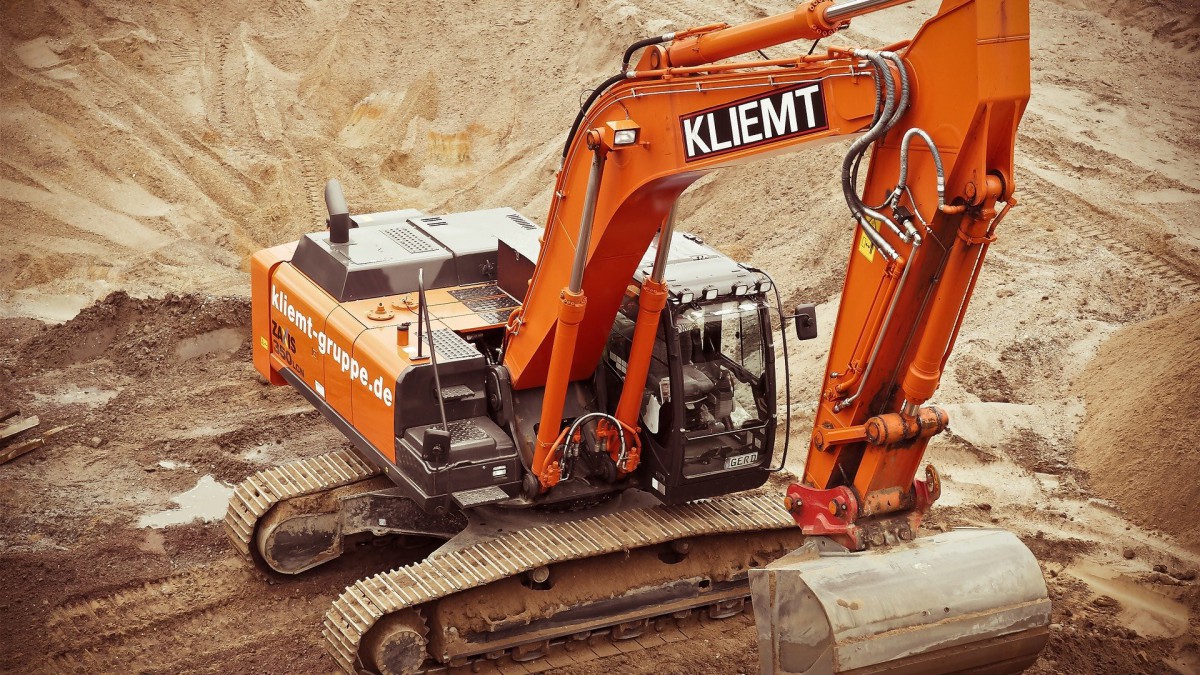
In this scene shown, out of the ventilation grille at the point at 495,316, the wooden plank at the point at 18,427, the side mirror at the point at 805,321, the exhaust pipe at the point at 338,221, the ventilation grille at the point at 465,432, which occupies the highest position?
the exhaust pipe at the point at 338,221

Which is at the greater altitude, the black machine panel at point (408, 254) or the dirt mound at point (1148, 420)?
the black machine panel at point (408, 254)

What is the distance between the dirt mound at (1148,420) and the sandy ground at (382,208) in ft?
0.10

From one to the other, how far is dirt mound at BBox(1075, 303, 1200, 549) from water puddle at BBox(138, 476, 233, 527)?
25.1ft

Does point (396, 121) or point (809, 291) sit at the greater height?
point (396, 121)

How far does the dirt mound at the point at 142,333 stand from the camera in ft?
44.6

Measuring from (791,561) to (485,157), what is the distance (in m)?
13.3

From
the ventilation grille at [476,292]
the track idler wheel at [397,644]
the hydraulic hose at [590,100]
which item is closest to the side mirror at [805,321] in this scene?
the hydraulic hose at [590,100]

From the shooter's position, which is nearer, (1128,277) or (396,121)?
(1128,277)

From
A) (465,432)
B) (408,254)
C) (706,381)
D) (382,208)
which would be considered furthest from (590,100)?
(382,208)

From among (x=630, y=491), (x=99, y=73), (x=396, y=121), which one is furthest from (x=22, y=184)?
(x=630, y=491)

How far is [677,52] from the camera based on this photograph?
7363 millimetres

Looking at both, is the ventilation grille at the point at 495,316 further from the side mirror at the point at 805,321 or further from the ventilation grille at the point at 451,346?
the side mirror at the point at 805,321

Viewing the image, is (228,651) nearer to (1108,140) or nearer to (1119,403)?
(1119,403)

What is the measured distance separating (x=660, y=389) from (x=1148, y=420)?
5092 millimetres
